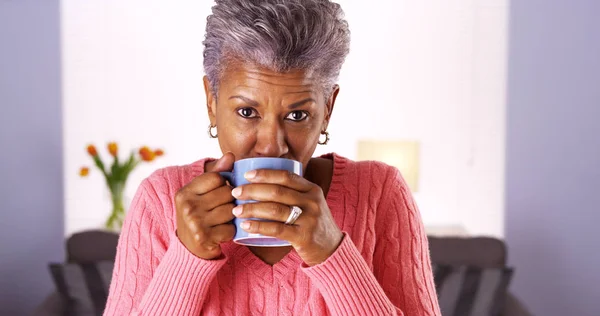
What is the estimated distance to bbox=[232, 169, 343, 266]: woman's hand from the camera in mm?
808

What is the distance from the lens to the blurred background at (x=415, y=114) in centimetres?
357

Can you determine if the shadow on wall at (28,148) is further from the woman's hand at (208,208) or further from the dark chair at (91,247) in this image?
the woman's hand at (208,208)

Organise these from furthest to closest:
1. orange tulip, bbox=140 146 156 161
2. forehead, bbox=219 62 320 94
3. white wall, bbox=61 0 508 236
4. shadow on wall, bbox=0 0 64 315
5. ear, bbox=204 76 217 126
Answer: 1. white wall, bbox=61 0 508 236
2. shadow on wall, bbox=0 0 64 315
3. orange tulip, bbox=140 146 156 161
4. ear, bbox=204 76 217 126
5. forehead, bbox=219 62 320 94

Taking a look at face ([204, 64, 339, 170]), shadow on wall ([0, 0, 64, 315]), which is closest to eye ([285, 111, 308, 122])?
face ([204, 64, 339, 170])

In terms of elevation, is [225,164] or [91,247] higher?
[225,164]

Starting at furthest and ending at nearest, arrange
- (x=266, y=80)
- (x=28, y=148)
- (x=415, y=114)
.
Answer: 1. (x=415, y=114)
2. (x=28, y=148)
3. (x=266, y=80)

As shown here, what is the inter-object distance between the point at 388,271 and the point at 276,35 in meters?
0.46

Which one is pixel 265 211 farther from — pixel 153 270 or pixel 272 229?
Result: pixel 153 270

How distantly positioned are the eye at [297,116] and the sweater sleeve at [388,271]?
196mm

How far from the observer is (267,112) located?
0.92m

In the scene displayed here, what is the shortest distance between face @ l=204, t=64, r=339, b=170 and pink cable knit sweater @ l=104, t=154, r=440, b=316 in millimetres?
174

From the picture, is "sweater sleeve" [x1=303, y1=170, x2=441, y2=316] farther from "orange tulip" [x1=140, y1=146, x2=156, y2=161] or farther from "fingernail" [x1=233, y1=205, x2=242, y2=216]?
"orange tulip" [x1=140, y1=146, x2=156, y2=161]

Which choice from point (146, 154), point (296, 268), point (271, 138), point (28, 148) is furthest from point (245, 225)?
point (28, 148)

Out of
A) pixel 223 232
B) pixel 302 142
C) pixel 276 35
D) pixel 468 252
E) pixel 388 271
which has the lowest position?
pixel 468 252
